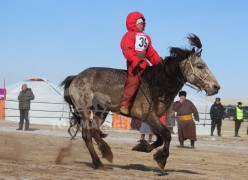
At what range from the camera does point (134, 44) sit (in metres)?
8.90

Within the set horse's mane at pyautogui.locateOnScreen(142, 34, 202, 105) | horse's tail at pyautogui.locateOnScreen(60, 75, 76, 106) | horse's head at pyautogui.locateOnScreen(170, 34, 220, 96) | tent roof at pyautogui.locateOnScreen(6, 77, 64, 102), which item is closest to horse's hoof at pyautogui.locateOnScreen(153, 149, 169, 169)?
horse's mane at pyautogui.locateOnScreen(142, 34, 202, 105)

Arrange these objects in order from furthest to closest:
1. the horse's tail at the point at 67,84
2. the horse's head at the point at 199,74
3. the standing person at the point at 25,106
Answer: the standing person at the point at 25,106
the horse's tail at the point at 67,84
the horse's head at the point at 199,74

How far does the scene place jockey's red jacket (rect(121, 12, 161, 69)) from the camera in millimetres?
8828

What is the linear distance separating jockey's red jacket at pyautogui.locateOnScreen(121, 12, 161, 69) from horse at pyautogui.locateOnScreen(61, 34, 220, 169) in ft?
0.98

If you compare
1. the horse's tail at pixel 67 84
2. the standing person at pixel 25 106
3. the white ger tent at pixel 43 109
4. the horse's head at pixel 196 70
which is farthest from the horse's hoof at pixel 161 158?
the white ger tent at pixel 43 109

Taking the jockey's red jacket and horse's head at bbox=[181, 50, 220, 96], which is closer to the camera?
horse's head at bbox=[181, 50, 220, 96]

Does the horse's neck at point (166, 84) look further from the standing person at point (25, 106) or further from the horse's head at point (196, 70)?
the standing person at point (25, 106)

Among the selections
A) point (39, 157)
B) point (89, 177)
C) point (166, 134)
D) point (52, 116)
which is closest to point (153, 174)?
point (166, 134)

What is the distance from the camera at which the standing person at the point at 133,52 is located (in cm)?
884

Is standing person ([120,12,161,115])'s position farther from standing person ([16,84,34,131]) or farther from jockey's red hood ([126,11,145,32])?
standing person ([16,84,34,131])

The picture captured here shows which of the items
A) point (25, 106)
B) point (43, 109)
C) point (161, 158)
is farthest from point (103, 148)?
point (43, 109)

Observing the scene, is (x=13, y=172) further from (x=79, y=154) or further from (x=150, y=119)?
(x=79, y=154)

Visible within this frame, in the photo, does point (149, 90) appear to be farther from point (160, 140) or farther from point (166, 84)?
point (160, 140)

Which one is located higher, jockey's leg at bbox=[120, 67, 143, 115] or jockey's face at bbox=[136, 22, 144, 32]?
jockey's face at bbox=[136, 22, 144, 32]
